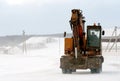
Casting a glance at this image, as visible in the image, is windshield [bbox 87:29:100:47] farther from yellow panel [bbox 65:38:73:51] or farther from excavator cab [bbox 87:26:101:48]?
yellow panel [bbox 65:38:73:51]

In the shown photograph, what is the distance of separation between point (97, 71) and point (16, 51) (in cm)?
7246

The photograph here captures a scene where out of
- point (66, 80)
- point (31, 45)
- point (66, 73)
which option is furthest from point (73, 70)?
point (31, 45)

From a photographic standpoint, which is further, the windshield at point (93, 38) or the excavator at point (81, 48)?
the windshield at point (93, 38)

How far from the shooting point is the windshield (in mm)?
39500

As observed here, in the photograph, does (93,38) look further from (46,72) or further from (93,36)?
(46,72)

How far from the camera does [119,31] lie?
410 feet

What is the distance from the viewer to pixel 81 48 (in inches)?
1540

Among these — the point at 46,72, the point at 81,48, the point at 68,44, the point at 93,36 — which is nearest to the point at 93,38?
the point at 93,36

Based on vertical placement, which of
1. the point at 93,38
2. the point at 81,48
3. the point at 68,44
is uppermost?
the point at 93,38

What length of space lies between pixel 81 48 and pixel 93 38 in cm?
123

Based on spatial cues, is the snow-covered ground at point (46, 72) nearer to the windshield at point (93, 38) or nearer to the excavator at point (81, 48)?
the excavator at point (81, 48)

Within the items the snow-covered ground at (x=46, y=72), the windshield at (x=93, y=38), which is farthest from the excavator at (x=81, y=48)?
the snow-covered ground at (x=46, y=72)

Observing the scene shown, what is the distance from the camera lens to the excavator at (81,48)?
38156 millimetres

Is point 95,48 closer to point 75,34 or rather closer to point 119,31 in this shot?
point 75,34
